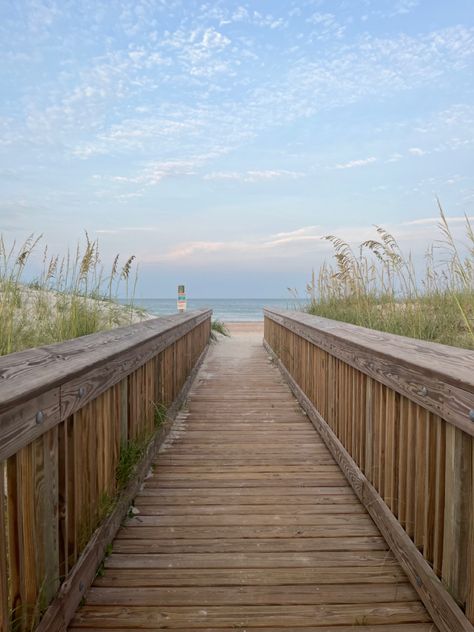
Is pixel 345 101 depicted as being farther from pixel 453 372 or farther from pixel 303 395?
pixel 453 372

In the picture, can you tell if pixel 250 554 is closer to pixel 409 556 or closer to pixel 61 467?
pixel 409 556

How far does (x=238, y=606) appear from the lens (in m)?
1.54

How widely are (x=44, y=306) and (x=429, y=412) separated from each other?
3.91 metres

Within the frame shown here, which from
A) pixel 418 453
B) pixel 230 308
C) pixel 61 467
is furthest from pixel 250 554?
pixel 230 308

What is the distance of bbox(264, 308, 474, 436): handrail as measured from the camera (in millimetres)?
1250

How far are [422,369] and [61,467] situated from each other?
1.34 metres

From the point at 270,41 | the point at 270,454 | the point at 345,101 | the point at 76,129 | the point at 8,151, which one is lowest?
the point at 270,454

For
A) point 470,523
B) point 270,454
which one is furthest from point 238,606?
point 270,454

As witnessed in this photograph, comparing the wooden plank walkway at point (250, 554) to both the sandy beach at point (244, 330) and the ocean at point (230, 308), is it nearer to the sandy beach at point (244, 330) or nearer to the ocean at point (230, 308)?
the ocean at point (230, 308)

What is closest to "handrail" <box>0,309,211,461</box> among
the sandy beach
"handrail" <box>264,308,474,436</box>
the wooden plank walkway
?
the wooden plank walkway

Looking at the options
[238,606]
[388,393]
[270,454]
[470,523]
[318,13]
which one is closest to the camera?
[470,523]

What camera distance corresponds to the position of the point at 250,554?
1877 mm

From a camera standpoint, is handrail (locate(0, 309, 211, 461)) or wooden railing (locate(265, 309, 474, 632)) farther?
wooden railing (locate(265, 309, 474, 632))

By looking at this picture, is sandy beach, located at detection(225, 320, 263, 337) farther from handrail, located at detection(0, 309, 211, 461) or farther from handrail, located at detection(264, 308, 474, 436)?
handrail, located at detection(0, 309, 211, 461)
